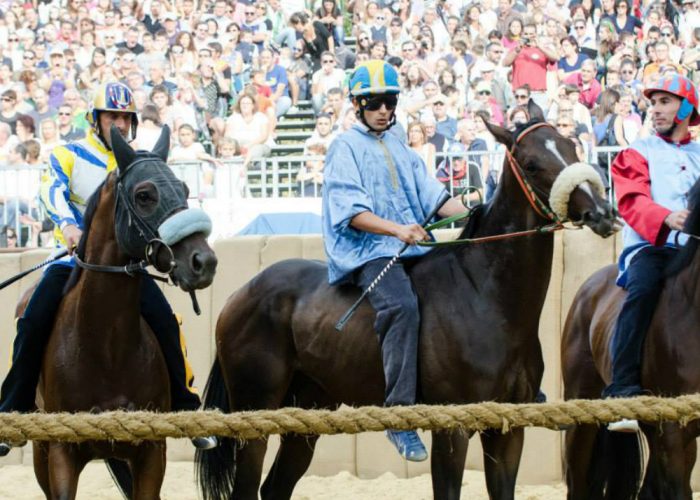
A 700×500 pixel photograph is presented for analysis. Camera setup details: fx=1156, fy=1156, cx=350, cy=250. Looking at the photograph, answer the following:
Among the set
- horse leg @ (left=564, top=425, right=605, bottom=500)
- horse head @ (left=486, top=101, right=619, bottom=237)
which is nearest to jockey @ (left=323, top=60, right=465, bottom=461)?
horse head @ (left=486, top=101, right=619, bottom=237)

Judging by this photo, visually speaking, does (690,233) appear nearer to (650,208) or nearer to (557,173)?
(650,208)

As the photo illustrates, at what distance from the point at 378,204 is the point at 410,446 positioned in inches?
52.9

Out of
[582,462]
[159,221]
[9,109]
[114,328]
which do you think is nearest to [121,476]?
[114,328]

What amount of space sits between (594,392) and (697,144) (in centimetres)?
167

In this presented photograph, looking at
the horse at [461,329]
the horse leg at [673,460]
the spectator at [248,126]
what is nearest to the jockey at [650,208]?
the horse leg at [673,460]

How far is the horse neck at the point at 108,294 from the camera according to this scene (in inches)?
210

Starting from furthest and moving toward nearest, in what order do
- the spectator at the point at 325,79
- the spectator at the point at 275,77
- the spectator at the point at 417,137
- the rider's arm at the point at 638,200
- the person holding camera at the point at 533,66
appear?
the spectator at the point at 275,77, the spectator at the point at 325,79, the person holding camera at the point at 533,66, the spectator at the point at 417,137, the rider's arm at the point at 638,200

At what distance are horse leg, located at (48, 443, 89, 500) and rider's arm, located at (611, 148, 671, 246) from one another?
10.2ft

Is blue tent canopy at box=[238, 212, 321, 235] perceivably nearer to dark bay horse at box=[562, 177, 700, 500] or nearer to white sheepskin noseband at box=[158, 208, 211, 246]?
dark bay horse at box=[562, 177, 700, 500]

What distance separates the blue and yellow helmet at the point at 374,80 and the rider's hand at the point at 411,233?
0.79 meters

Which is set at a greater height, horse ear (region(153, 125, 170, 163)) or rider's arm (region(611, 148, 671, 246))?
horse ear (region(153, 125, 170, 163))

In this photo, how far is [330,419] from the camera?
3.81 metres

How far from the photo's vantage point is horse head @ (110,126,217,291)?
4.91m

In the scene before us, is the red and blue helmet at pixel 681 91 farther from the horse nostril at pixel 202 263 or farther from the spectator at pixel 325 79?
the spectator at pixel 325 79
